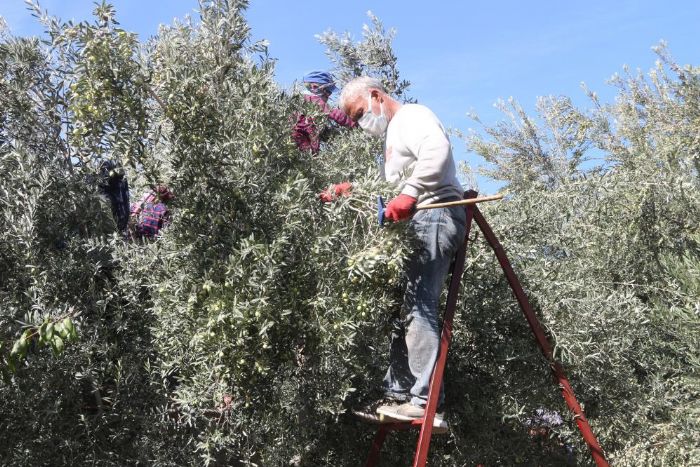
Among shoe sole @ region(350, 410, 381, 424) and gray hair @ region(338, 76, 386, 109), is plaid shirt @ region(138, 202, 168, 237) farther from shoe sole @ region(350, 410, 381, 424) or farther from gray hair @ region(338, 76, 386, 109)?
shoe sole @ region(350, 410, 381, 424)

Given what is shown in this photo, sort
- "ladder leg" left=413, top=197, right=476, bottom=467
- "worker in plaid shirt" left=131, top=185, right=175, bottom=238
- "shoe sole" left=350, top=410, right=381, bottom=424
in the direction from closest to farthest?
"ladder leg" left=413, top=197, right=476, bottom=467, "shoe sole" left=350, top=410, right=381, bottom=424, "worker in plaid shirt" left=131, top=185, right=175, bottom=238

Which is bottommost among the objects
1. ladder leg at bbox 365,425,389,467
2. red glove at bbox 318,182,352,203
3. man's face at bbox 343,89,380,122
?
ladder leg at bbox 365,425,389,467

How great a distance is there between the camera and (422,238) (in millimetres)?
4363

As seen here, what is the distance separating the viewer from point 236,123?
4.07 meters

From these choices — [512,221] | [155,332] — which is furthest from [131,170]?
[512,221]

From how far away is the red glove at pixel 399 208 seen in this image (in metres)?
3.91

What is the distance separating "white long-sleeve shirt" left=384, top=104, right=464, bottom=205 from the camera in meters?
4.16

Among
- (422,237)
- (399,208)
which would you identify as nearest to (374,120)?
(422,237)

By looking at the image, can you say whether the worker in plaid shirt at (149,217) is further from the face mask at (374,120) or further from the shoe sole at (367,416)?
the shoe sole at (367,416)

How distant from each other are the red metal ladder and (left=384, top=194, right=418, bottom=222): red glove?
66 centimetres

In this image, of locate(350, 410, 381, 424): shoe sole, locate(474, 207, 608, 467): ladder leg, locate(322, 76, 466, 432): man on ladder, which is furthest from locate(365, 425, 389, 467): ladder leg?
locate(474, 207, 608, 467): ladder leg

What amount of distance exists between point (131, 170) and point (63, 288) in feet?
2.48

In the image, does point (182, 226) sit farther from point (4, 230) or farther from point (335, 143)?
point (335, 143)

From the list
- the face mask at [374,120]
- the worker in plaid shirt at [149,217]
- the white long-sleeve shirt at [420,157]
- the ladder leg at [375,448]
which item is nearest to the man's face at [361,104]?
the face mask at [374,120]
